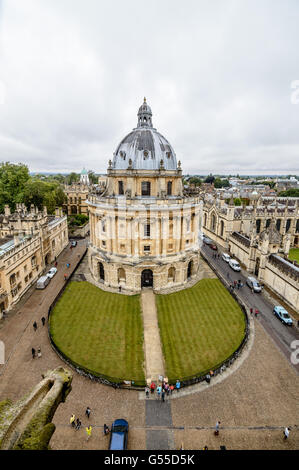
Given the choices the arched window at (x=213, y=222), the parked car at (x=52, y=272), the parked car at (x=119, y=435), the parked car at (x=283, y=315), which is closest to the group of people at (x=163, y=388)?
the parked car at (x=119, y=435)

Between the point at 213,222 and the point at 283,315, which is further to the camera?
the point at 213,222

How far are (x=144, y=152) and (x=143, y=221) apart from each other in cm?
1135

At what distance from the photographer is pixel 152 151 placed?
39.4m

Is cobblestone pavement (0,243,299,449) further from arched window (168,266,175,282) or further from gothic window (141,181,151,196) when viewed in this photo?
gothic window (141,181,151,196)

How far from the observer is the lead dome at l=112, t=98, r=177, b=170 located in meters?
39.1

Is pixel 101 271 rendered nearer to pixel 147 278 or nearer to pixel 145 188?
pixel 147 278

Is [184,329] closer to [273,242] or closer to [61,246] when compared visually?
[273,242]

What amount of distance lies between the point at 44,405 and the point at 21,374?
17.3 metres

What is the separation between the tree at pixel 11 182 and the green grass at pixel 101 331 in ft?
128

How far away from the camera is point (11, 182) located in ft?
209

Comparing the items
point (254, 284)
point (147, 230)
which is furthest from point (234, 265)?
point (147, 230)

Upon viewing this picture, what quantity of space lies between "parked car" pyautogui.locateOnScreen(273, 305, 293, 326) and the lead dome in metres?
26.5

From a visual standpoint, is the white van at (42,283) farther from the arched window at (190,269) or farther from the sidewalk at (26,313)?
the arched window at (190,269)
